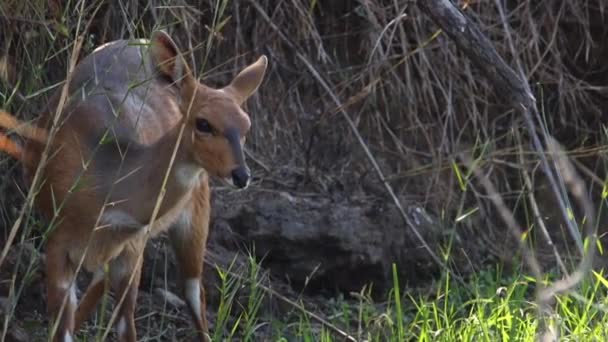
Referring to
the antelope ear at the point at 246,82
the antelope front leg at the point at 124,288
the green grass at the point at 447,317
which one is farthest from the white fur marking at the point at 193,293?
the antelope ear at the point at 246,82

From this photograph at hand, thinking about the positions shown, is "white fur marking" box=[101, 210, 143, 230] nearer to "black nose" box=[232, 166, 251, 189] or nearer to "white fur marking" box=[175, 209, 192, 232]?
"black nose" box=[232, 166, 251, 189]

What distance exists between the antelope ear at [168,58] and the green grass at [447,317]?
2.44ft

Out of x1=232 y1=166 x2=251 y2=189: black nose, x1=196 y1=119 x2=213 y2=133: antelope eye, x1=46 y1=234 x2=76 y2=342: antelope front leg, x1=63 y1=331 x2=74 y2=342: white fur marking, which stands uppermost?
x1=196 y1=119 x2=213 y2=133: antelope eye

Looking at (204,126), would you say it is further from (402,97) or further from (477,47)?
(402,97)

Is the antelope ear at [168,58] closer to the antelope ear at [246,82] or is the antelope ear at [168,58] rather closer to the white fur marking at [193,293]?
the antelope ear at [246,82]

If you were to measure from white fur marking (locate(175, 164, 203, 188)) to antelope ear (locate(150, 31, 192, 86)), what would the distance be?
1.02 feet

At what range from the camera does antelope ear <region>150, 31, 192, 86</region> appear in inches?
188

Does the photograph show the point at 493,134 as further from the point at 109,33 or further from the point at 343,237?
the point at 109,33

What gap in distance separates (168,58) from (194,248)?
3.58 ft

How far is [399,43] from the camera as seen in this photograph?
7074 mm

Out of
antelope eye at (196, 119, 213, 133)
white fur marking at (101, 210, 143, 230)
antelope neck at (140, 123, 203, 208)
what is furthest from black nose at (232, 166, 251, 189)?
white fur marking at (101, 210, 143, 230)

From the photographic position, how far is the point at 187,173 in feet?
16.5

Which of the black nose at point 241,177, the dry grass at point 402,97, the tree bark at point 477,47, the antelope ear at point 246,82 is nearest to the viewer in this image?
the black nose at point 241,177

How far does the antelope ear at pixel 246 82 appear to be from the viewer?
520cm
